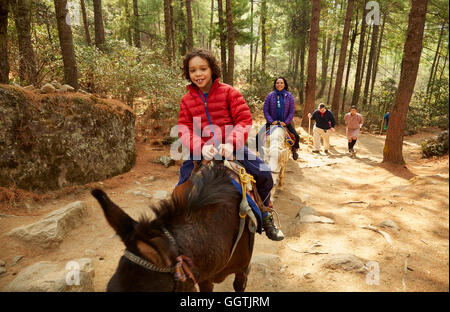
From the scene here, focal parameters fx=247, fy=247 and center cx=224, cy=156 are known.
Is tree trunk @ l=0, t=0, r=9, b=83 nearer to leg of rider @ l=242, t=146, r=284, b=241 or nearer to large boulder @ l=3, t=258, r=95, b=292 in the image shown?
large boulder @ l=3, t=258, r=95, b=292

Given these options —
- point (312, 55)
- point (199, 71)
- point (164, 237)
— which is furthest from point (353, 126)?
point (164, 237)

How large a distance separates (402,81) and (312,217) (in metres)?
6.22

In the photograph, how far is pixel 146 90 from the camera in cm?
976

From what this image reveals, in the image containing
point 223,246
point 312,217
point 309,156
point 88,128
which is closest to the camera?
point 223,246

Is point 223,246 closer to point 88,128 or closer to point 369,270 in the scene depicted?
point 369,270

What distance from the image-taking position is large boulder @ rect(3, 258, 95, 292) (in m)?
2.78

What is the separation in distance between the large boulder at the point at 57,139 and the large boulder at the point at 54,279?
2.82 meters

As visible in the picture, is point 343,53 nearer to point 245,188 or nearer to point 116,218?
point 245,188

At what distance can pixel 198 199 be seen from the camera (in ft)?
6.05

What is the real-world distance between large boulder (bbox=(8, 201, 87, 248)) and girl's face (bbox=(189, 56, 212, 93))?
348 centimetres

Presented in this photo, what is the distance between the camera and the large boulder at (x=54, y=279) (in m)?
2.78

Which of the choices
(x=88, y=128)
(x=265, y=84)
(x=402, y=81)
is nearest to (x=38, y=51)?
(x=88, y=128)

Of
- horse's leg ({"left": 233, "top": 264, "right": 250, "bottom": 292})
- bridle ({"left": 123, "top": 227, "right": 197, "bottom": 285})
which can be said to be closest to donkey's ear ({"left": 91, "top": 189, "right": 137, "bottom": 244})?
bridle ({"left": 123, "top": 227, "right": 197, "bottom": 285})

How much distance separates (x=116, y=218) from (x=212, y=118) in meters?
1.87
